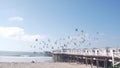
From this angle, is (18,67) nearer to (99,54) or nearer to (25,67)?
(25,67)

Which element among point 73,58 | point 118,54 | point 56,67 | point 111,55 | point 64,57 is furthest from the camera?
point 64,57

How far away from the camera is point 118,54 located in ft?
89.8

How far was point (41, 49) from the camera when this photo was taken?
154m

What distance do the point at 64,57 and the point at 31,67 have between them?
29.6m

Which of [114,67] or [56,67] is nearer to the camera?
[114,67]

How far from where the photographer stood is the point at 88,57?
143 feet

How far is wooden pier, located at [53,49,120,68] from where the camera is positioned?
105 ft

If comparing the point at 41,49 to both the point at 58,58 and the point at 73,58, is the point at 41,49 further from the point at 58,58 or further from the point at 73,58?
the point at 73,58

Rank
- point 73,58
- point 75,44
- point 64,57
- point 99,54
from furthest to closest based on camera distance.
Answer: point 75,44 < point 64,57 < point 73,58 < point 99,54

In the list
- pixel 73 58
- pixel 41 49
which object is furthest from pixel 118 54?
pixel 41 49

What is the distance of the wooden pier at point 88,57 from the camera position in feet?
105

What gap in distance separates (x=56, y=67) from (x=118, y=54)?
20109 millimetres

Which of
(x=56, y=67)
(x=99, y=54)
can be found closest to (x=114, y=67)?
(x=99, y=54)

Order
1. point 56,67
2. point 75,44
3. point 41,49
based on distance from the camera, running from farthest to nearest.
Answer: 1. point 41,49
2. point 75,44
3. point 56,67
